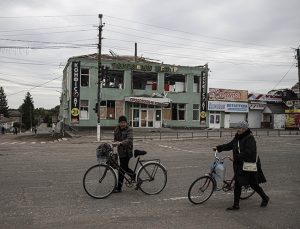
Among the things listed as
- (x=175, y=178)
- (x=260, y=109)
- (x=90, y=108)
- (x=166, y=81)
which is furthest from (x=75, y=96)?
(x=175, y=178)

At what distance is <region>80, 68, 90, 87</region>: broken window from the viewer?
144 feet

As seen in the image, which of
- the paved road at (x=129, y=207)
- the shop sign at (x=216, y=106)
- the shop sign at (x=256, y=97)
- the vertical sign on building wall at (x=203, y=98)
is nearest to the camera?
the paved road at (x=129, y=207)

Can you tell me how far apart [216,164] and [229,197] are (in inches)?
46.3

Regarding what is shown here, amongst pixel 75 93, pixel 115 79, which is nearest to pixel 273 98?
pixel 115 79

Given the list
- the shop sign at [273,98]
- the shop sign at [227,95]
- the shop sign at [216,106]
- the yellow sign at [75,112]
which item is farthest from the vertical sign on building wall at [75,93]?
the shop sign at [273,98]

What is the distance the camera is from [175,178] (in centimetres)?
1188

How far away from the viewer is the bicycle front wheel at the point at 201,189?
845cm

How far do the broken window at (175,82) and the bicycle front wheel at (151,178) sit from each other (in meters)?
38.9

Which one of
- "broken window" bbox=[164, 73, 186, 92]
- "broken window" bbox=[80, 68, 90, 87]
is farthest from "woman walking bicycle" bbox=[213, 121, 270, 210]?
"broken window" bbox=[164, 73, 186, 92]

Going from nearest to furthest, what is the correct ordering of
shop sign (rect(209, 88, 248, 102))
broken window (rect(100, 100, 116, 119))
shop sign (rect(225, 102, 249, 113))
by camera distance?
broken window (rect(100, 100, 116, 119)) → shop sign (rect(209, 88, 248, 102)) → shop sign (rect(225, 102, 249, 113))

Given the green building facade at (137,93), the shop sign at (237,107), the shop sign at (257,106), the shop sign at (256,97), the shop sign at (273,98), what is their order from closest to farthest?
the green building facade at (137,93)
the shop sign at (237,107)
the shop sign at (257,106)
the shop sign at (256,97)
the shop sign at (273,98)

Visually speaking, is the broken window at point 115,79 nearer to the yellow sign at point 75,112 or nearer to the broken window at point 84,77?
the broken window at point 84,77

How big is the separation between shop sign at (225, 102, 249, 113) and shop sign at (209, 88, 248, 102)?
646 millimetres

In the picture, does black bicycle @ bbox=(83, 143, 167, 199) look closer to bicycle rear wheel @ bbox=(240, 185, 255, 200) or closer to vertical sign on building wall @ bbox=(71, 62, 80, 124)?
bicycle rear wheel @ bbox=(240, 185, 255, 200)
